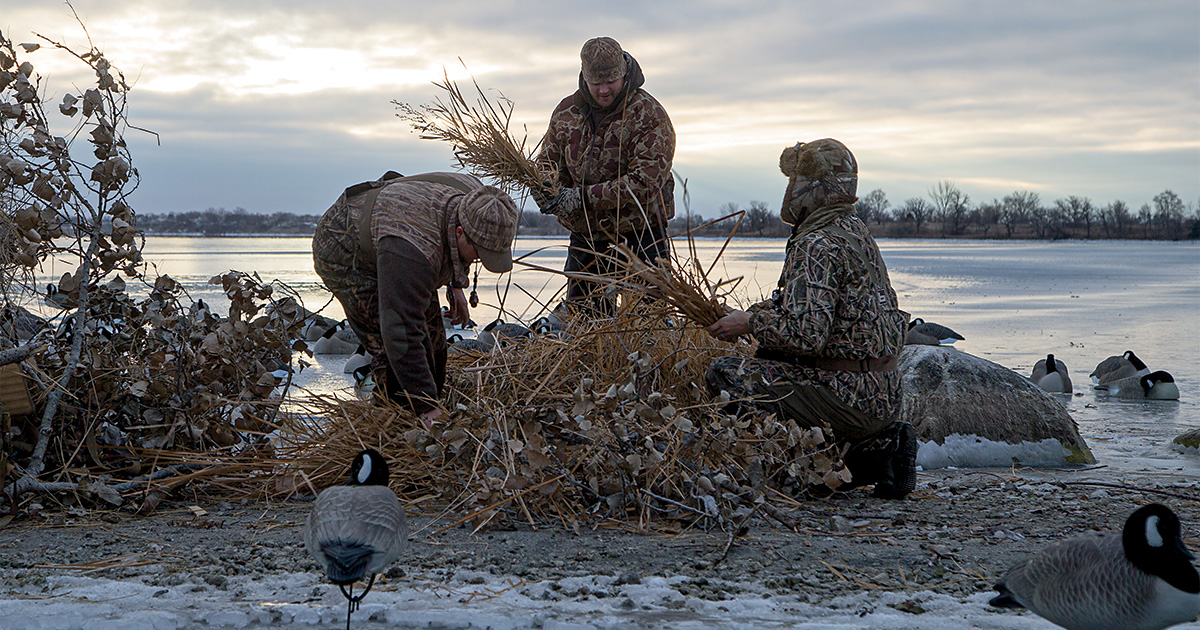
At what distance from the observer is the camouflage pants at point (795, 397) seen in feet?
13.4

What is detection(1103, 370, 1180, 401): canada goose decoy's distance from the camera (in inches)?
314

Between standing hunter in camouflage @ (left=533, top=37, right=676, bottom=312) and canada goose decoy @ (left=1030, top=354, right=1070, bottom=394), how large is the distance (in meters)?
4.73

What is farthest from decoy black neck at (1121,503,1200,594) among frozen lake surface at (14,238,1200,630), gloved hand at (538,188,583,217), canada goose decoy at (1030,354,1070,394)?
canada goose decoy at (1030,354,1070,394)

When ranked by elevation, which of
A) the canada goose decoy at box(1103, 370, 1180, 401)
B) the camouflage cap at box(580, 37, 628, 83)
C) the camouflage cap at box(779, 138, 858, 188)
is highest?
the camouflage cap at box(580, 37, 628, 83)

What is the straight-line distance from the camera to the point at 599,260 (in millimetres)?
5262

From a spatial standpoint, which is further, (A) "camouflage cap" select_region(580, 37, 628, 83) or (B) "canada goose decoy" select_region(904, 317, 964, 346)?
(B) "canada goose decoy" select_region(904, 317, 964, 346)

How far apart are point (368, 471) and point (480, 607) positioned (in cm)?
51

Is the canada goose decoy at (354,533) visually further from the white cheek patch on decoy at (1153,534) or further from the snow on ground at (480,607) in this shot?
the white cheek patch on decoy at (1153,534)

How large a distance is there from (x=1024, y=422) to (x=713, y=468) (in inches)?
107

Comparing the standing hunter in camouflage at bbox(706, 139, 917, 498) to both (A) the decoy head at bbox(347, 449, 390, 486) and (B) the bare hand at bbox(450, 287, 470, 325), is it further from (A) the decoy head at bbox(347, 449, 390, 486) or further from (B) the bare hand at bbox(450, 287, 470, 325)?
(A) the decoy head at bbox(347, 449, 390, 486)

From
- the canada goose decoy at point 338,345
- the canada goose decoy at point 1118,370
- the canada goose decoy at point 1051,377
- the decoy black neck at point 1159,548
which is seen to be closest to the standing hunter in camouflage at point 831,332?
the decoy black neck at point 1159,548

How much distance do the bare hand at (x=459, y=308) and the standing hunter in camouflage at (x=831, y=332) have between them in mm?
1266

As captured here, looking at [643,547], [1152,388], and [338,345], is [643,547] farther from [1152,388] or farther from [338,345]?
[338,345]

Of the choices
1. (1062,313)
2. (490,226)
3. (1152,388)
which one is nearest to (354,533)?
(490,226)
